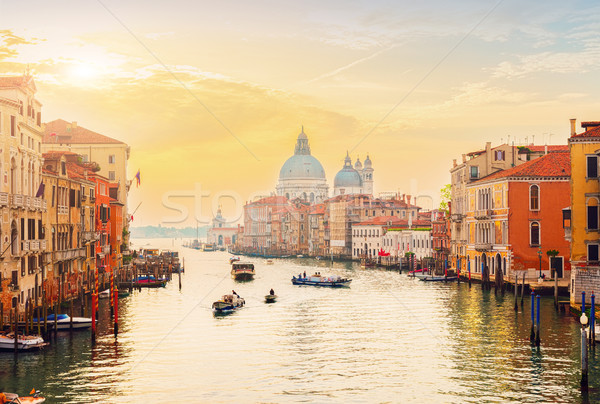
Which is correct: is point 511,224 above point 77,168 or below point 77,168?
below

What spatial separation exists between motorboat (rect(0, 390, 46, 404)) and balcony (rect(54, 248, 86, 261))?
18.1 m

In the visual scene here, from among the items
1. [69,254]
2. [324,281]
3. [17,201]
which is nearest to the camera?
[17,201]

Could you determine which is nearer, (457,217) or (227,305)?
(227,305)

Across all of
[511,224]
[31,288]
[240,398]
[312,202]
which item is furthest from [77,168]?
[312,202]

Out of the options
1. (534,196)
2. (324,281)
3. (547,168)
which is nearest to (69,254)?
(324,281)

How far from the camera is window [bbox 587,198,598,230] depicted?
33219mm

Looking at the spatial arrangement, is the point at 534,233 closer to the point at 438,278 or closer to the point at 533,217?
the point at 533,217

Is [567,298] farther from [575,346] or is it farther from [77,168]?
[77,168]

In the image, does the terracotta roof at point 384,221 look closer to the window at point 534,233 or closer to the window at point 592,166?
the window at point 534,233

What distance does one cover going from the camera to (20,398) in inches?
761

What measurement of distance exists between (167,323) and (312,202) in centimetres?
16236

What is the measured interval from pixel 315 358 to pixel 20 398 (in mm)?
9874

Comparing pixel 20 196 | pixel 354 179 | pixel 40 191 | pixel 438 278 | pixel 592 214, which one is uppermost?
pixel 354 179

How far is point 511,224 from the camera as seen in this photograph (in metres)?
49.3
